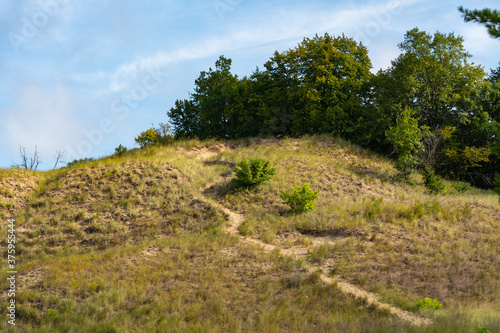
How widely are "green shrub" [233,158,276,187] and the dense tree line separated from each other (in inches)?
503

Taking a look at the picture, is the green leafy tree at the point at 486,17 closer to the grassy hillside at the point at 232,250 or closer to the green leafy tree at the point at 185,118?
the grassy hillside at the point at 232,250

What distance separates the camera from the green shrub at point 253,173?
21141mm

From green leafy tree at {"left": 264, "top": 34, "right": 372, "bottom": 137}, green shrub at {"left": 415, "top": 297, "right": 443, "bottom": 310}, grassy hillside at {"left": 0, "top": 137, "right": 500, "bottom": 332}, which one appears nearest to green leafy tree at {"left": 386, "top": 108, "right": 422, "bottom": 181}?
grassy hillside at {"left": 0, "top": 137, "right": 500, "bottom": 332}

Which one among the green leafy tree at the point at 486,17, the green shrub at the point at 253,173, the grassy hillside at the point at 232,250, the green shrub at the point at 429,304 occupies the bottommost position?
the green shrub at the point at 429,304

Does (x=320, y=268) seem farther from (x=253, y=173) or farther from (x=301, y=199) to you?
A: (x=253, y=173)

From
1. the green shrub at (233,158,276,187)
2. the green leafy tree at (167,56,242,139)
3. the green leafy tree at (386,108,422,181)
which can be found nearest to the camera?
the green shrub at (233,158,276,187)

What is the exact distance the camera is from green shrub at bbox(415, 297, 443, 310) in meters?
10.6

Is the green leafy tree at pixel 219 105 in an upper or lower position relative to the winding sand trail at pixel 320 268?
upper

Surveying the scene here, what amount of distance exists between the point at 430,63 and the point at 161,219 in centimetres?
2532

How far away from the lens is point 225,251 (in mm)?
A: 14477

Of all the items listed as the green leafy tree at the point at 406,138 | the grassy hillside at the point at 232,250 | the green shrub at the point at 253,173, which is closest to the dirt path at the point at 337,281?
the grassy hillside at the point at 232,250

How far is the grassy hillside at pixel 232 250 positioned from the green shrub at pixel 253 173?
0.59 metres

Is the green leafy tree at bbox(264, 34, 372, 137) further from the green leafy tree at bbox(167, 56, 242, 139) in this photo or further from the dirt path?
the dirt path

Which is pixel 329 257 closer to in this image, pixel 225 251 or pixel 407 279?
pixel 407 279
